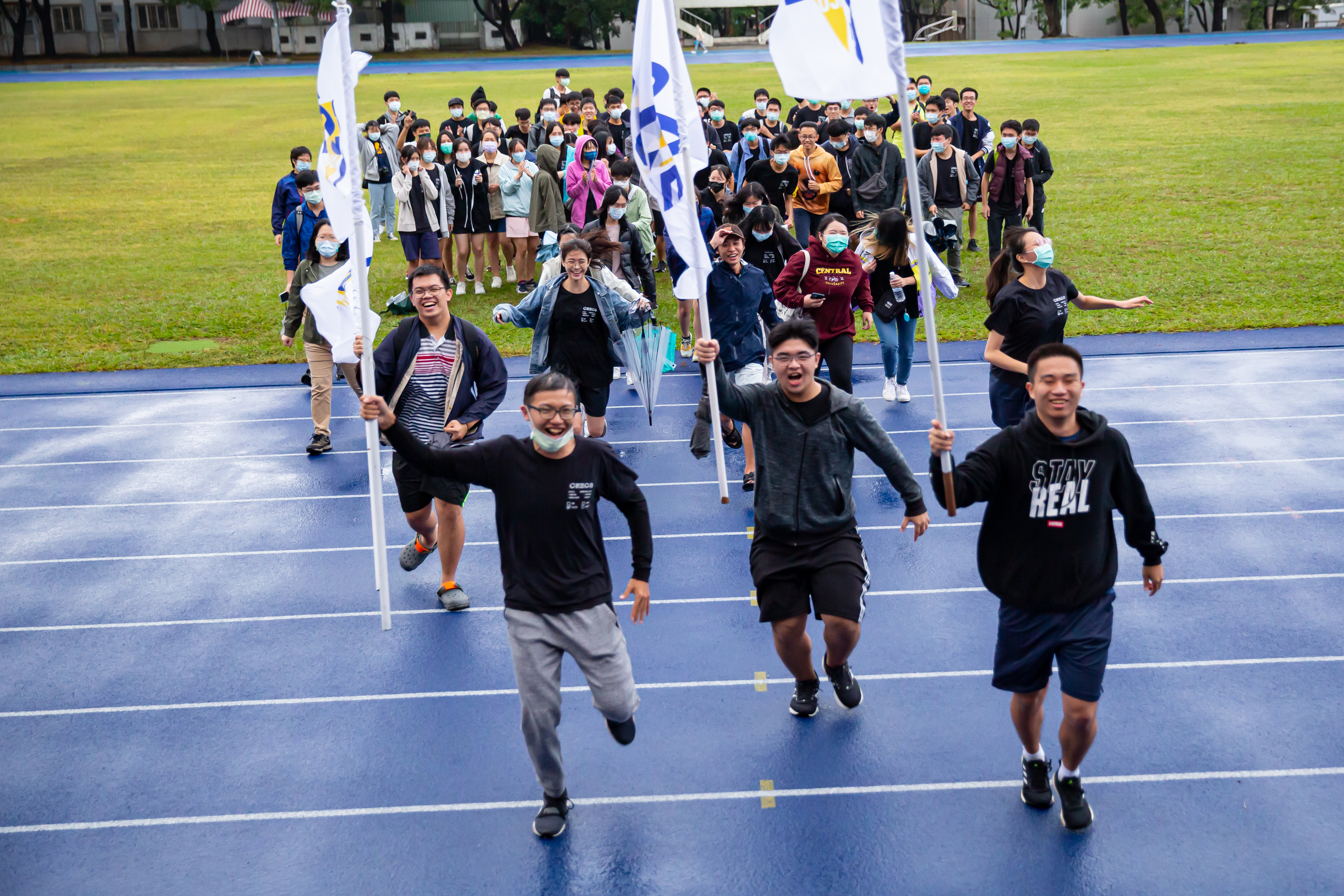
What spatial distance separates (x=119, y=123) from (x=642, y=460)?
1372 inches

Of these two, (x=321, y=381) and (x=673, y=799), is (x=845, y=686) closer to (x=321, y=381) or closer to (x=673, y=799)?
(x=673, y=799)

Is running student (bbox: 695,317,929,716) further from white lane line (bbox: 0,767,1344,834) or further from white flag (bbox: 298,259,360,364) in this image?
white flag (bbox: 298,259,360,364)

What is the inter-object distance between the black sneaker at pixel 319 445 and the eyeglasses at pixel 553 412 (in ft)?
20.5

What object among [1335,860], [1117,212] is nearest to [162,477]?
[1335,860]

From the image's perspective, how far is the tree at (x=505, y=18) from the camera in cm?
6203

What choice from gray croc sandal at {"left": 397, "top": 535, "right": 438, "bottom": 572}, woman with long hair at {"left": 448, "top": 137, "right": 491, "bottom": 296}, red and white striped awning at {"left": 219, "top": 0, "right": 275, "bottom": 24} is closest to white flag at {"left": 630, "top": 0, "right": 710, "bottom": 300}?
gray croc sandal at {"left": 397, "top": 535, "right": 438, "bottom": 572}

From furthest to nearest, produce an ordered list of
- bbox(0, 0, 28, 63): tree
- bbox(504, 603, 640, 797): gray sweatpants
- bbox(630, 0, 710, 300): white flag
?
1. bbox(0, 0, 28, 63): tree
2. bbox(630, 0, 710, 300): white flag
3. bbox(504, 603, 640, 797): gray sweatpants

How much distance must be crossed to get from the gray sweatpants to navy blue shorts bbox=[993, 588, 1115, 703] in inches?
65.4

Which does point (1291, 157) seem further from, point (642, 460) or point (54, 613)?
point (54, 613)

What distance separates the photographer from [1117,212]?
2047 centimetres

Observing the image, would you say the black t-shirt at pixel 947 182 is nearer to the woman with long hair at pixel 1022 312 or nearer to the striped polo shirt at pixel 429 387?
the woman with long hair at pixel 1022 312

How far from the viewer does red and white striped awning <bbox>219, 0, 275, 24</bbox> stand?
61.5 meters

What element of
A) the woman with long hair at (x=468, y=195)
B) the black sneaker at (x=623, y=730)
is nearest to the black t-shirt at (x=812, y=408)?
the black sneaker at (x=623, y=730)

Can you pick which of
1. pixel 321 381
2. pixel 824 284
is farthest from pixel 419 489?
pixel 321 381
